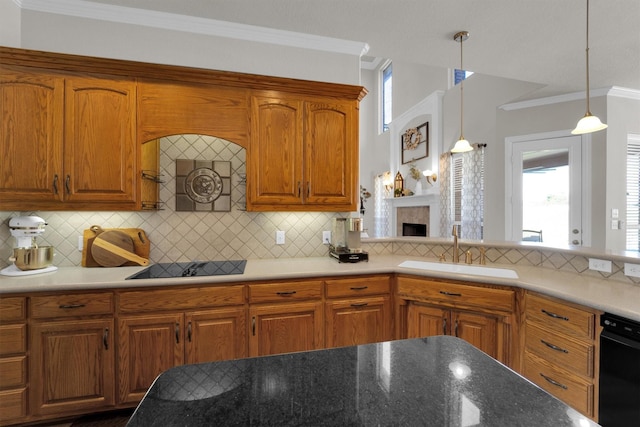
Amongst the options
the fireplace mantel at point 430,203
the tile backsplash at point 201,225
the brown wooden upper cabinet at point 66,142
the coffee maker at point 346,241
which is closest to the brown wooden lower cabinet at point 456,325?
the coffee maker at point 346,241

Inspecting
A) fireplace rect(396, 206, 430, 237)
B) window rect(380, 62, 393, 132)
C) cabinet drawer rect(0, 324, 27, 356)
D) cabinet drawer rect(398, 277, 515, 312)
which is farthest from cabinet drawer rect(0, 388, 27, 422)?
window rect(380, 62, 393, 132)

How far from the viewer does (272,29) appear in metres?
2.59

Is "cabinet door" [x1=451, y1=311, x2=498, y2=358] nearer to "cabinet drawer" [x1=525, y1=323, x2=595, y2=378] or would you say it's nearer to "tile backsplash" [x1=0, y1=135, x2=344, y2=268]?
"cabinet drawer" [x1=525, y1=323, x2=595, y2=378]

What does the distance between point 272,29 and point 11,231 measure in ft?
8.24

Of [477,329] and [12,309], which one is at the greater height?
[12,309]

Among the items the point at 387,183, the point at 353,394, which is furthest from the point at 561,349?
the point at 387,183

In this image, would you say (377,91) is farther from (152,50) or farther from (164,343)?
(164,343)

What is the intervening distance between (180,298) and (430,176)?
186 inches

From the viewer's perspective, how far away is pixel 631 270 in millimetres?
1779

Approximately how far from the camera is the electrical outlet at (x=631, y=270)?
1751 mm

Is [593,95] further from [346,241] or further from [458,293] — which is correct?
[346,241]

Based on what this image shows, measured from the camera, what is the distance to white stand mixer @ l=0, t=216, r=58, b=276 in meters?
1.94

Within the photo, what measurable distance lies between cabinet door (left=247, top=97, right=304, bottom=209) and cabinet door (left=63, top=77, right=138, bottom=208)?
874 millimetres

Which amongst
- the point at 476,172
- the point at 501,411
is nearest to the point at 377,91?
the point at 476,172
